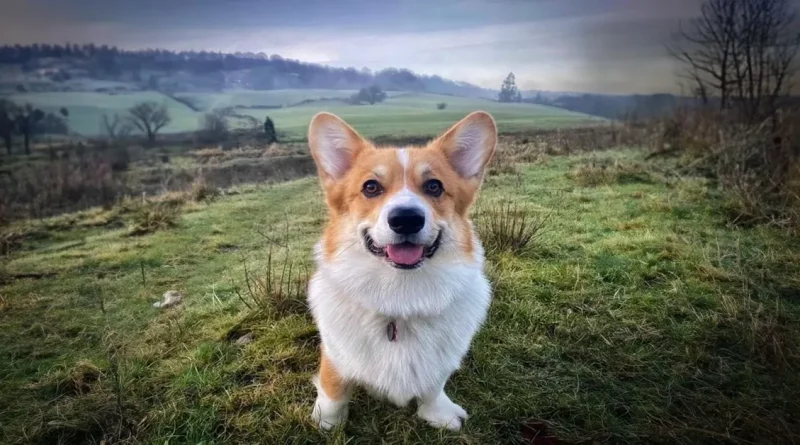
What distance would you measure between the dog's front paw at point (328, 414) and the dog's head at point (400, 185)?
570 mm

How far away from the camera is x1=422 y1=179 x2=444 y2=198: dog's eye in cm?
192

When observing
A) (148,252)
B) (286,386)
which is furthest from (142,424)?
(148,252)

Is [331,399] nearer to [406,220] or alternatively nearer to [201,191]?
[406,220]

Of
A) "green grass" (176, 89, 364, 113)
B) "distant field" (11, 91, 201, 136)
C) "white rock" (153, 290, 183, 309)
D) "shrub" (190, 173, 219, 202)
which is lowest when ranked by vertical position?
"white rock" (153, 290, 183, 309)

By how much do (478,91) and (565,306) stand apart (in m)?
1.31

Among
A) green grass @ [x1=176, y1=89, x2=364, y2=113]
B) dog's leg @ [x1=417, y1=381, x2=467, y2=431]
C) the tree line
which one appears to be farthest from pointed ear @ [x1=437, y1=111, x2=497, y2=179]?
green grass @ [x1=176, y1=89, x2=364, y2=113]

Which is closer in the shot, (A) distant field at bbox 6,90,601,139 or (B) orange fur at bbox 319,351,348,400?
(B) orange fur at bbox 319,351,348,400

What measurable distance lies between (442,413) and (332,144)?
3.78 ft

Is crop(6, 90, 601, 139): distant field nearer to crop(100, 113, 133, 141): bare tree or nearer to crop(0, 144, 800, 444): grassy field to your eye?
crop(100, 113, 133, 141): bare tree

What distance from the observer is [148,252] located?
2.48 metres

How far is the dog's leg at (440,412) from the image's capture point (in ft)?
6.50

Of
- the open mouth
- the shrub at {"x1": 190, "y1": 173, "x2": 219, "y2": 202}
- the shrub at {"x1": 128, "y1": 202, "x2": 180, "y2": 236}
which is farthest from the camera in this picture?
the shrub at {"x1": 190, "y1": 173, "x2": 219, "y2": 202}

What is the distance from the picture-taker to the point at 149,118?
2.68 metres

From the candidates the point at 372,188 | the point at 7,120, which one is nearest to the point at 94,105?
the point at 7,120
